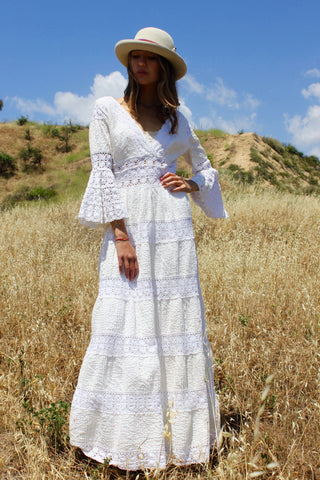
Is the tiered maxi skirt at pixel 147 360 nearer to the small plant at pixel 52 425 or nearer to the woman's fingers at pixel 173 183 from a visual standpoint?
the woman's fingers at pixel 173 183

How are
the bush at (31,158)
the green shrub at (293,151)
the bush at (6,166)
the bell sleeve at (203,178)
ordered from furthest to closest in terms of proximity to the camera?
the bush at (31,158) < the bush at (6,166) < the green shrub at (293,151) < the bell sleeve at (203,178)

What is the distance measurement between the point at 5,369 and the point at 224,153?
14.8 meters

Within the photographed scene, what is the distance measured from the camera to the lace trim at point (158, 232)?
71.3 inches

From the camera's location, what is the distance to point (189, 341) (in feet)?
5.90

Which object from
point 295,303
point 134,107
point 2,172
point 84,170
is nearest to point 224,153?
point 84,170

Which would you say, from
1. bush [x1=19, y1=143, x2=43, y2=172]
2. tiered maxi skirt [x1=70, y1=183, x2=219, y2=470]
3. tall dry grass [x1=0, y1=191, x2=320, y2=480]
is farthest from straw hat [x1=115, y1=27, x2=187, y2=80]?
bush [x1=19, y1=143, x2=43, y2=172]

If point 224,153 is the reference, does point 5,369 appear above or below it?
below

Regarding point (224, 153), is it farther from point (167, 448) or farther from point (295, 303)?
point (167, 448)

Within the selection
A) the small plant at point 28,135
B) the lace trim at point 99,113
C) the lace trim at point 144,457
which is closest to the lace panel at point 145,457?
the lace trim at point 144,457

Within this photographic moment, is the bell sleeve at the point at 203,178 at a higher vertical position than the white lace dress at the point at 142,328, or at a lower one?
higher

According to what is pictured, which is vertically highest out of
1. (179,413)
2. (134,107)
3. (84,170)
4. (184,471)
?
(84,170)

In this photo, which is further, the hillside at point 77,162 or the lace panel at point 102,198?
the hillside at point 77,162

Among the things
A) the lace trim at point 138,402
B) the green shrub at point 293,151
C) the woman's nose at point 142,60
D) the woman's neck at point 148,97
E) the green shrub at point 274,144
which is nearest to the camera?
the lace trim at point 138,402

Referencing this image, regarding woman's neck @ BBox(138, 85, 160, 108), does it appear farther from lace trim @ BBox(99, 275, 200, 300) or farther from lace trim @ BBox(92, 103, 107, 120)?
lace trim @ BBox(99, 275, 200, 300)
